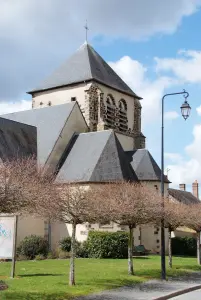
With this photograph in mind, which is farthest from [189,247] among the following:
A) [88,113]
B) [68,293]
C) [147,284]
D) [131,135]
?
[68,293]

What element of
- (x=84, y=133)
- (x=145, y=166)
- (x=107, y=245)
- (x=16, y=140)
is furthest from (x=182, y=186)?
(x=107, y=245)

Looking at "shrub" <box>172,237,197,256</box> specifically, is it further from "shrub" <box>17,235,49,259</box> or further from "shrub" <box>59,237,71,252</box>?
"shrub" <box>17,235,49,259</box>

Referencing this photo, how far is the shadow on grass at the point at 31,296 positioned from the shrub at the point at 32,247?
1402 cm

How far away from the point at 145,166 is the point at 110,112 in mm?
8445

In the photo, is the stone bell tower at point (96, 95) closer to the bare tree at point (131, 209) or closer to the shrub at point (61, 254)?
the shrub at point (61, 254)

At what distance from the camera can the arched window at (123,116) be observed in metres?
43.8

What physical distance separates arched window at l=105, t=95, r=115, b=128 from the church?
0.09 metres

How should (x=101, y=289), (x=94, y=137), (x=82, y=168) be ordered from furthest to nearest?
(x=94, y=137), (x=82, y=168), (x=101, y=289)

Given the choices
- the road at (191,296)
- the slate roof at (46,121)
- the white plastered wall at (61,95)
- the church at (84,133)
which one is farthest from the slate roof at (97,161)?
the road at (191,296)

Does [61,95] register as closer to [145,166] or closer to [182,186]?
[145,166]

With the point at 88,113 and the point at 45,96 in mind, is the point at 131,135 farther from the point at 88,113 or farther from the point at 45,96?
the point at 45,96

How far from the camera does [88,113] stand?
40.2 m

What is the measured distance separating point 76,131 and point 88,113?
297 cm

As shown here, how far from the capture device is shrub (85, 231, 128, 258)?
2797 cm
